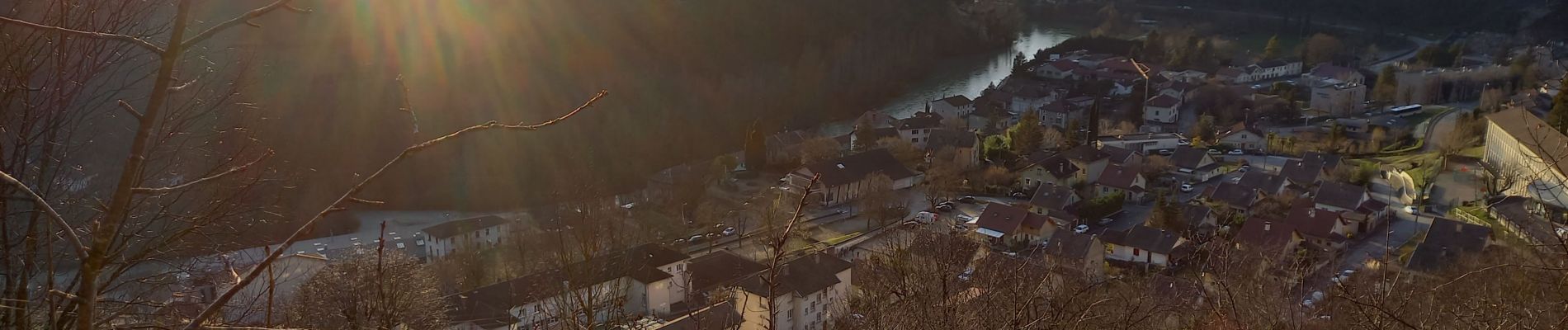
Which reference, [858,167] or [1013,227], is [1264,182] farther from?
[858,167]

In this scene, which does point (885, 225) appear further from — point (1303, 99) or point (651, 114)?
point (1303, 99)

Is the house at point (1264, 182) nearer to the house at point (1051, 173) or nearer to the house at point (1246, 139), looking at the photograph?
the house at point (1051, 173)

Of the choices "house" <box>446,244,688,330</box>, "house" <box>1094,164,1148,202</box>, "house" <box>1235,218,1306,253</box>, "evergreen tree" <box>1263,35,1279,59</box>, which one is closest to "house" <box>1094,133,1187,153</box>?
"house" <box>1094,164,1148,202</box>

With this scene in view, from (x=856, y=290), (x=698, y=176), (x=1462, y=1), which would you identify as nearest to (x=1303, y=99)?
(x=698, y=176)

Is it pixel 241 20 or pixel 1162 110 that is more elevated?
pixel 241 20

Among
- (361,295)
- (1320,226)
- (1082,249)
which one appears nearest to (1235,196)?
(1320,226)

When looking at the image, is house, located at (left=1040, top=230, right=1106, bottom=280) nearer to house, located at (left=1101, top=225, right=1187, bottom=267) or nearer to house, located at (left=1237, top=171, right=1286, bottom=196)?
house, located at (left=1101, top=225, right=1187, bottom=267)
